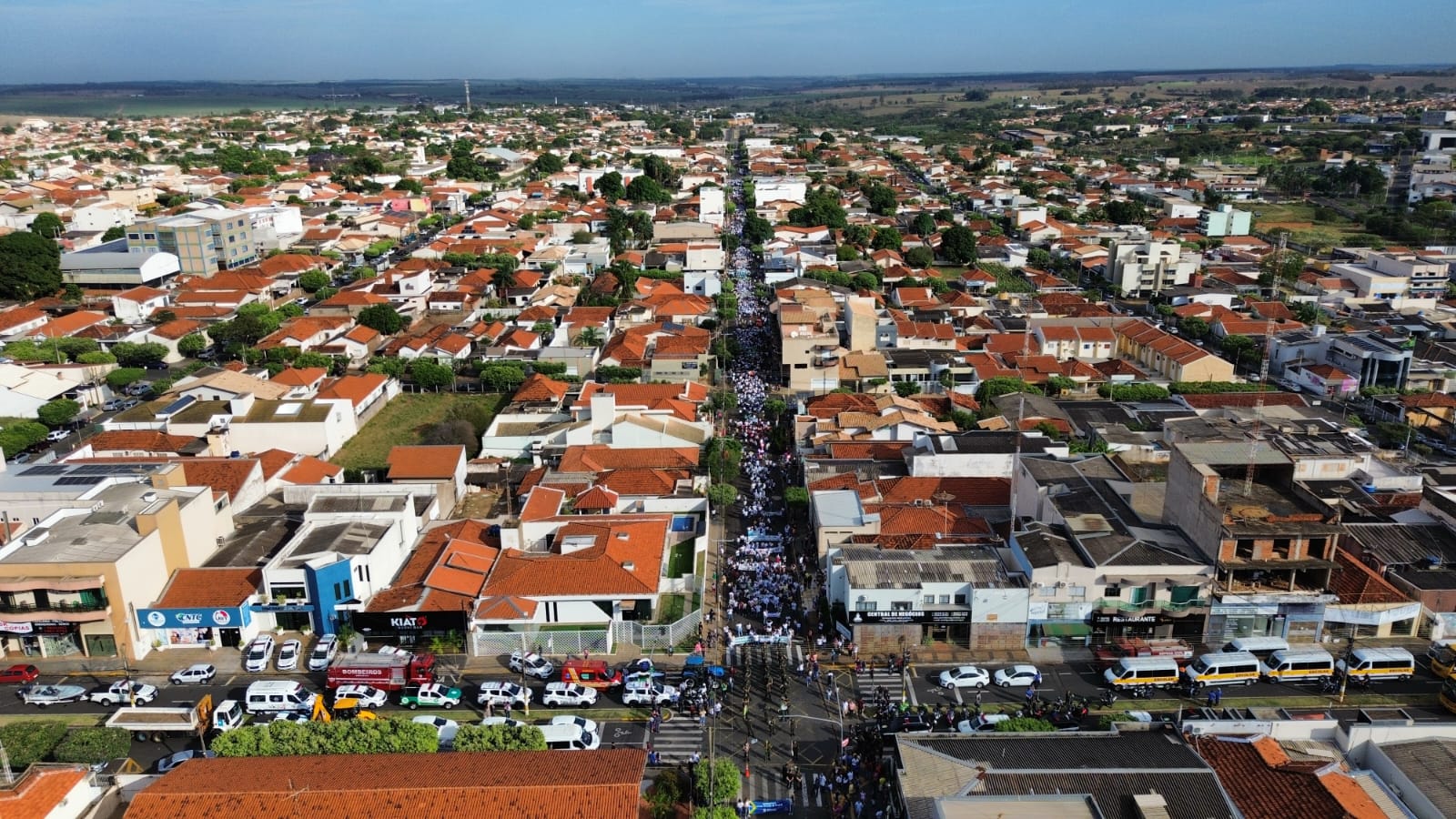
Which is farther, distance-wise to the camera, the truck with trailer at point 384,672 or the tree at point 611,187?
the tree at point 611,187

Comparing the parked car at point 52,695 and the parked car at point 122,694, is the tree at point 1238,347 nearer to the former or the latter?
the parked car at point 122,694

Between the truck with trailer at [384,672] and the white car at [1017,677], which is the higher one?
the truck with trailer at [384,672]

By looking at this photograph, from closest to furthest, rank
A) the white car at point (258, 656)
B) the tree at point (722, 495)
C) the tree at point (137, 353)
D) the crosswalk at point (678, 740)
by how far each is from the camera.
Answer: the crosswalk at point (678, 740), the white car at point (258, 656), the tree at point (722, 495), the tree at point (137, 353)

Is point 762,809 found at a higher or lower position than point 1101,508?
lower

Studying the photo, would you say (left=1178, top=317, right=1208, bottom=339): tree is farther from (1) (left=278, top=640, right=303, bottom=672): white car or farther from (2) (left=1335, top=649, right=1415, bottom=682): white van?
(1) (left=278, top=640, right=303, bottom=672): white car

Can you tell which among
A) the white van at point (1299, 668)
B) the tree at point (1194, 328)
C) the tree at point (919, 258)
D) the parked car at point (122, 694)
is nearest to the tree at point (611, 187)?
the tree at point (919, 258)

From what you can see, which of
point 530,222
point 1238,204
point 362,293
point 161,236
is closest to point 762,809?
point 362,293

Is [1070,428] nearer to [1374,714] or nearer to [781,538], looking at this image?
[781,538]
